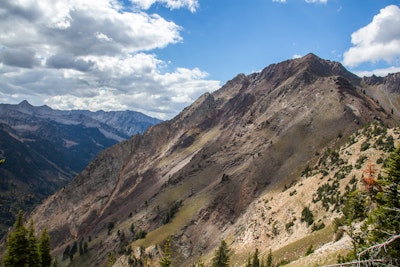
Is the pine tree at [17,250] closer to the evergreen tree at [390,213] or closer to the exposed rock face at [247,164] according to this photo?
the evergreen tree at [390,213]

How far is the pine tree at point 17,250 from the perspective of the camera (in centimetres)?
4034

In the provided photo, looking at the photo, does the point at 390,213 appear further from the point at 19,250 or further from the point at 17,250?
the point at 17,250

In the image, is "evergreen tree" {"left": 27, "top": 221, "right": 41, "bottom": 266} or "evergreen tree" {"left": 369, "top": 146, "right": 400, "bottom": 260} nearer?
"evergreen tree" {"left": 369, "top": 146, "right": 400, "bottom": 260}

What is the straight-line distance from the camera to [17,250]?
1602 inches

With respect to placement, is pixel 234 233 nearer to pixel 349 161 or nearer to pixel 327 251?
pixel 349 161

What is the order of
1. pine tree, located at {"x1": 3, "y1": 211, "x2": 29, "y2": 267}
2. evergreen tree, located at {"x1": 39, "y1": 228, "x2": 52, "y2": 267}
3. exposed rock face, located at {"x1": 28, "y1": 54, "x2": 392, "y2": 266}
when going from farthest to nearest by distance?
exposed rock face, located at {"x1": 28, "y1": 54, "x2": 392, "y2": 266} → evergreen tree, located at {"x1": 39, "y1": 228, "x2": 52, "y2": 267} → pine tree, located at {"x1": 3, "y1": 211, "x2": 29, "y2": 267}

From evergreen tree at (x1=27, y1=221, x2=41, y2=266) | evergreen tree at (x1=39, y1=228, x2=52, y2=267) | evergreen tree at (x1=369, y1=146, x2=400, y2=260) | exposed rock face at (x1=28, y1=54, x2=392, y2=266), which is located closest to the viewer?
evergreen tree at (x1=369, y1=146, x2=400, y2=260)

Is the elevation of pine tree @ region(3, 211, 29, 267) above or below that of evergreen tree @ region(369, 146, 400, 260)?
below

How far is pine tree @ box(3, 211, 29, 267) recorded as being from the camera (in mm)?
40344

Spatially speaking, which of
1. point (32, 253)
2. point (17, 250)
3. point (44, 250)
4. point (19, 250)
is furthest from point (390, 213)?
point (44, 250)

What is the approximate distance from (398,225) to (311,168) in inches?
3602

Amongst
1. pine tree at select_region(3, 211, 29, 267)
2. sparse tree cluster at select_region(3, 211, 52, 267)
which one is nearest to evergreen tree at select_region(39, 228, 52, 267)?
sparse tree cluster at select_region(3, 211, 52, 267)

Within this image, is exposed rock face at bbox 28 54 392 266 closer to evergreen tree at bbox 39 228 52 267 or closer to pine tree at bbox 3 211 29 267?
evergreen tree at bbox 39 228 52 267

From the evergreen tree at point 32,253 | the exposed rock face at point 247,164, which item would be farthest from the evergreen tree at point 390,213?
the exposed rock face at point 247,164
